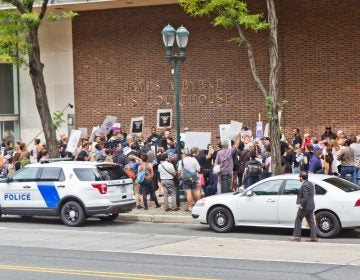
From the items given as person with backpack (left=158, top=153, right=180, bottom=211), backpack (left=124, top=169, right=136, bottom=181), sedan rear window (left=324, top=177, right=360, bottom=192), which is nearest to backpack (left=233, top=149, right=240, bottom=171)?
person with backpack (left=158, top=153, right=180, bottom=211)

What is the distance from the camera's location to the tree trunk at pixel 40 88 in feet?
79.8

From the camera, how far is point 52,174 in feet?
64.1

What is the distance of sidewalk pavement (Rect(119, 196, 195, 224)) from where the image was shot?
786 inches

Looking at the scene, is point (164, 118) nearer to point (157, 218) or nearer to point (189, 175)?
point (189, 175)

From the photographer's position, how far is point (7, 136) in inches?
1341

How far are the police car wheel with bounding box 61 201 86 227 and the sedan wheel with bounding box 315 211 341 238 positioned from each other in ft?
20.4

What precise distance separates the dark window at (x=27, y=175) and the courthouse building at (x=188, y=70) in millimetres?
11337

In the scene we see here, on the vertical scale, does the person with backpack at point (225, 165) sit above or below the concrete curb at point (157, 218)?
above

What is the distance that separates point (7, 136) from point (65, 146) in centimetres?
648

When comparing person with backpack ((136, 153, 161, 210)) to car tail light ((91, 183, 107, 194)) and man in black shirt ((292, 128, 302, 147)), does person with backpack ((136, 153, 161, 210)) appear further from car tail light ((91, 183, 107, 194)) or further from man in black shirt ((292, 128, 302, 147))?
man in black shirt ((292, 128, 302, 147))

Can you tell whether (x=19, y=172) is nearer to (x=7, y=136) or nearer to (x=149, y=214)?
(x=149, y=214)

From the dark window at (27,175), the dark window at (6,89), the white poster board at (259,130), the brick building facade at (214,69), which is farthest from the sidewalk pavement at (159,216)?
the dark window at (6,89)

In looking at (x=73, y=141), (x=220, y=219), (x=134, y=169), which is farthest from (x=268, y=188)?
(x=73, y=141)

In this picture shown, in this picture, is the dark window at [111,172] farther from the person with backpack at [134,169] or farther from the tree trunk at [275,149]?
the tree trunk at [275,149]
